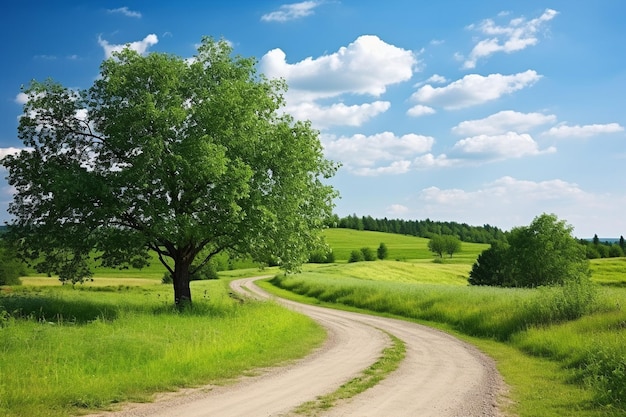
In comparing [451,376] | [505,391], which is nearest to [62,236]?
[451,376]

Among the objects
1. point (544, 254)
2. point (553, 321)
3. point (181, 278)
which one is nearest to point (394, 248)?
point (544, 254)

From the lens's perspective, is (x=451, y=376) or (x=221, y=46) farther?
(x=221, y=46)

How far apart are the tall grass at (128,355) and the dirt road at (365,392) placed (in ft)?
3.90

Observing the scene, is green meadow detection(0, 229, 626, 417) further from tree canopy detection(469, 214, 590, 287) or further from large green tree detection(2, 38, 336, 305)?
tree canopy detection(469, 214, 590, 287)

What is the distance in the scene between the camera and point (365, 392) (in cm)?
1379

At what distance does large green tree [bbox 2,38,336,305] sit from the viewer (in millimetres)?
26391

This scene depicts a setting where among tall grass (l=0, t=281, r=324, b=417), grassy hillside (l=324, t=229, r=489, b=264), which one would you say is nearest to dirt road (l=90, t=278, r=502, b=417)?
tall grass (l=0, t=281, r=324, b=417)

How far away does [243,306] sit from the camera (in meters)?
30.6

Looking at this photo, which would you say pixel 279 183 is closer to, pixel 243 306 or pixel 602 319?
pixel 243 306

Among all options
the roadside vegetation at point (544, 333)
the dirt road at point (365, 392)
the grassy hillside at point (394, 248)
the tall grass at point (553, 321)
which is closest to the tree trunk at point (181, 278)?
the dirt road at point (365, 392)

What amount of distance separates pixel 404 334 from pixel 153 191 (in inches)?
607

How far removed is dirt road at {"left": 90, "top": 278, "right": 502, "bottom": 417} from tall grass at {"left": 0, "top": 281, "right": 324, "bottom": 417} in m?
1.19

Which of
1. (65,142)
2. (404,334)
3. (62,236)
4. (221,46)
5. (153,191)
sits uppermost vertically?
(221,46)

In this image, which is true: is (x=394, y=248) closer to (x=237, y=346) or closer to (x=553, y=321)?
(x=553, y=321)
